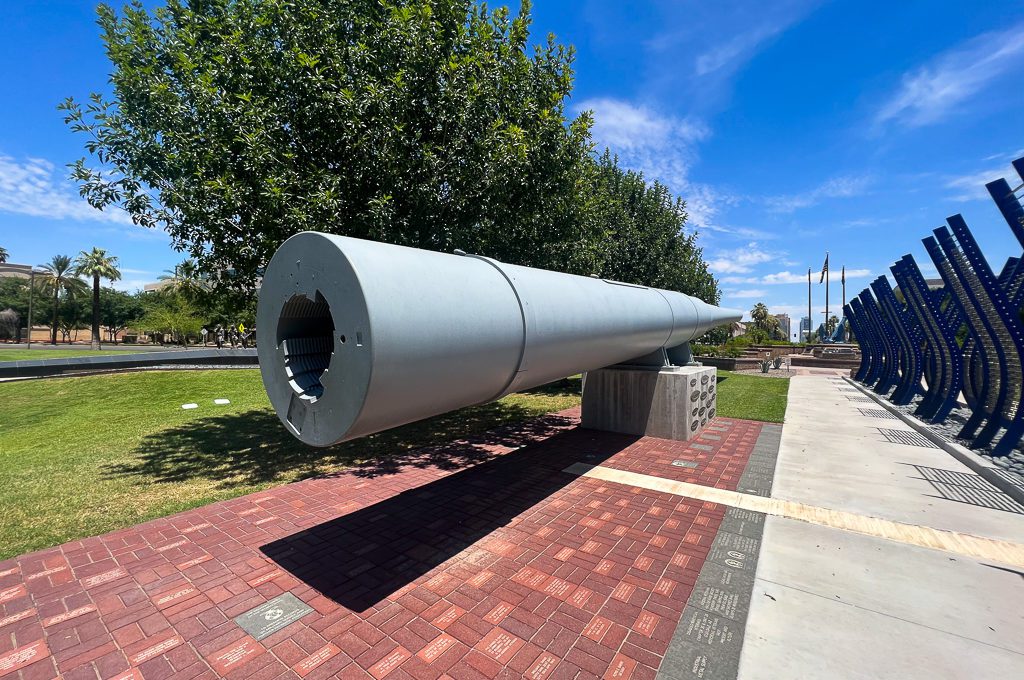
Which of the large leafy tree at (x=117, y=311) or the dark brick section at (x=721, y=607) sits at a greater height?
the large leafy tree at (x=117, y=311)

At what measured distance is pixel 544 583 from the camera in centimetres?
376

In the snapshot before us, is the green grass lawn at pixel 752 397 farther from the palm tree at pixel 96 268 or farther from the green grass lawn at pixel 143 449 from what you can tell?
the palm tree at pixel 96 268

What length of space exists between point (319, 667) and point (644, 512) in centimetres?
372

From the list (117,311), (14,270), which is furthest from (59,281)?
(14,270)

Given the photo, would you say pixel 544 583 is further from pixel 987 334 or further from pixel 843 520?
pixel 987 334

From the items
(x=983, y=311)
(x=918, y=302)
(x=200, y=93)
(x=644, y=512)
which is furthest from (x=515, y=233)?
(x=918, y=302)

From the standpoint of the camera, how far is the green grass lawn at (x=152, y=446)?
5496mm

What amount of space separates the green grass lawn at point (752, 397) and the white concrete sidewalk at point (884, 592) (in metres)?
5.03

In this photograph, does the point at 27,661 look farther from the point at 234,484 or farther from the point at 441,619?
the point at 234,484

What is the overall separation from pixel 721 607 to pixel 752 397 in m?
13.4

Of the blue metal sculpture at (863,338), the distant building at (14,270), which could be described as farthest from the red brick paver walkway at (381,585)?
the distant building at (14,270)

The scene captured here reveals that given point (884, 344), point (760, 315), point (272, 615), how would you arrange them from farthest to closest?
point (760, 315)
point (884, 344)
point (272, 615)

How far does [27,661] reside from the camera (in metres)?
2.90

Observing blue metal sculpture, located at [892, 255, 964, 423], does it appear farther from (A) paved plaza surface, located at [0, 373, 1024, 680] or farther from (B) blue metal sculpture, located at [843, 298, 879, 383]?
(B) blue metal sculpture, located at [843, 298, 879, 383]
